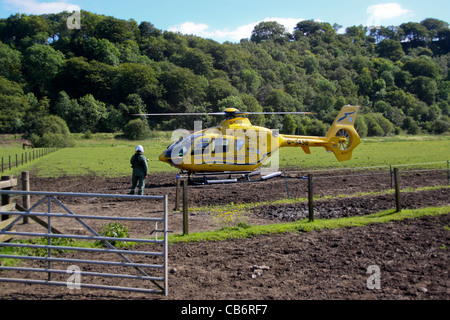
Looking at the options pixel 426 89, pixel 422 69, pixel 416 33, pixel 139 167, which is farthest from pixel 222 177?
pixel 416 33

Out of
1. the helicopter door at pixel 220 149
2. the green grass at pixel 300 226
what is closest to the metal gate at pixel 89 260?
the green grass at pixel 300 226

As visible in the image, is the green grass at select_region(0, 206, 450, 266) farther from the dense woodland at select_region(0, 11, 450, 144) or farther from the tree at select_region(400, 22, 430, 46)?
the tree at select_region(400, 22, 430, 46)

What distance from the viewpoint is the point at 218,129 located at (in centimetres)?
1873

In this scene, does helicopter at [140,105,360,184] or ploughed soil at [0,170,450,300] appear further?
helicopter at [140,105,360,184]

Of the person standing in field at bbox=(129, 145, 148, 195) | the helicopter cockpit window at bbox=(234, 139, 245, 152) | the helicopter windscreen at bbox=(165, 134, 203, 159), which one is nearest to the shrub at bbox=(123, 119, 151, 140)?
the helicopter windscreen at bbox=(165, 134, 203, 159)

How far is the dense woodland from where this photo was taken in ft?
253

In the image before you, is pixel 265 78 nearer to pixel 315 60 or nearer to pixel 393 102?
pixel 315 60

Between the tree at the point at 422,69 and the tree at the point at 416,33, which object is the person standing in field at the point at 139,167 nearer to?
the tree at the point at 422,69

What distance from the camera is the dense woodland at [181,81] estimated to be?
77.2 metres

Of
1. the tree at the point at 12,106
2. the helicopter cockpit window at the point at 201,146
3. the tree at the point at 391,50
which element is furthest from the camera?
the tree at the point at 391,50

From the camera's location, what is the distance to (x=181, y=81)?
8306 cm

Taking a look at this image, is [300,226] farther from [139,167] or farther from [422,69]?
[422,69]
